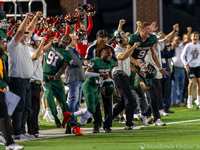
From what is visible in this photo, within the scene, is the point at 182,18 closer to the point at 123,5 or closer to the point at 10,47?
the point at 123,5

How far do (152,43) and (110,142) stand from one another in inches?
159

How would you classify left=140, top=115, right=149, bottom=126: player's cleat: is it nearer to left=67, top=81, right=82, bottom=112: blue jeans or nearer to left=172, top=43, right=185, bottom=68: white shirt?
left=67, top=81, right=82, bottom=112: blue jeans

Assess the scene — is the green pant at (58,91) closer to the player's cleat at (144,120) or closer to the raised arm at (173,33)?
the player's cleat at (144,120)

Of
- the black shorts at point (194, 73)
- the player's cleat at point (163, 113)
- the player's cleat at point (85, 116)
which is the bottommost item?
the player's cleat at point (163, 113)

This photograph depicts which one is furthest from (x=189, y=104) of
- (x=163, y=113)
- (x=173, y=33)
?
(x=173, y=33)

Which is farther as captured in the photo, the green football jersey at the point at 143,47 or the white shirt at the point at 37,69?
the green football jersey at the point at 143,47

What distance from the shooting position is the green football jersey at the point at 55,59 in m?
17.4

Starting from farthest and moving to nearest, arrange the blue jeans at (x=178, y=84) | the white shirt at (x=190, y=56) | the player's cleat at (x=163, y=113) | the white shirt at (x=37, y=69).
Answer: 1. the blue jeans at (x=178, y=84)
2. the white shirt at (x=190, y=56)
3. the player's cleat at (x=163, y=113)
4. the white shirt at (x=37, y=69)

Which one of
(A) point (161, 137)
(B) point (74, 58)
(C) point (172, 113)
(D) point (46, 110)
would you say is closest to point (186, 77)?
(C) point (172, 113)

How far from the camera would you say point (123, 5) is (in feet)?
106

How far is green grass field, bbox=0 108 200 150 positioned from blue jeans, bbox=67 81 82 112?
1180mm

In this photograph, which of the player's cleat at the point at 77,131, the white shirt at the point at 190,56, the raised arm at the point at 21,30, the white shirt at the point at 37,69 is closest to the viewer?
the raised arm at the point at 21,30

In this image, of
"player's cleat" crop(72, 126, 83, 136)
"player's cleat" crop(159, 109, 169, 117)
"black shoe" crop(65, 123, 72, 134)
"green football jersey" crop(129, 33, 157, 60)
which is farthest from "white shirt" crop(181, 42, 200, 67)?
"player's cleat" crop(72, 126, 83, 136)

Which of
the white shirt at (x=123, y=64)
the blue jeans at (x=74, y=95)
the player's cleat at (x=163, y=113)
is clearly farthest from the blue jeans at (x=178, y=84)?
the blue jeans at (x=74, y=95)
